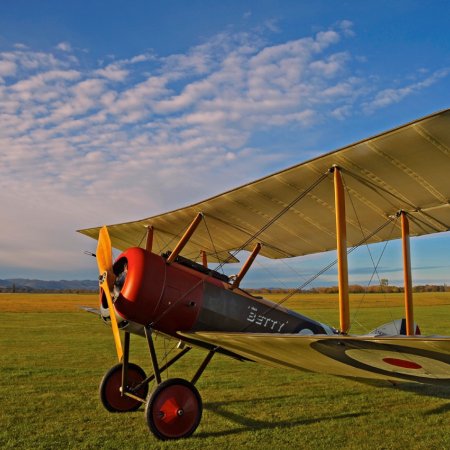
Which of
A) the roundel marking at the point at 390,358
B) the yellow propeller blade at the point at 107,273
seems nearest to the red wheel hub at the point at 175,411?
the yellow propeller blade at the point at 107,273

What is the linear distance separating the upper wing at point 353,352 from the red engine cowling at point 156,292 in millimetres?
281

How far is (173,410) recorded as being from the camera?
203 inches

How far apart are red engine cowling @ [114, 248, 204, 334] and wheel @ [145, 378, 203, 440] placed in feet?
2.52

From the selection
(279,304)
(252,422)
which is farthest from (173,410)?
(279,304)

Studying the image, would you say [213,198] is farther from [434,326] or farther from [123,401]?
[434,326]

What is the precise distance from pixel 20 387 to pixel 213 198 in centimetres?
461

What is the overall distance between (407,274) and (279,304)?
93.6 inches

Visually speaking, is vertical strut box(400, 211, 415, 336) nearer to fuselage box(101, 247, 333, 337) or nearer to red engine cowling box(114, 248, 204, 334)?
fuselage box(101, 247, 333, 337)

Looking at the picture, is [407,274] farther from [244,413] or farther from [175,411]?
[175,411]

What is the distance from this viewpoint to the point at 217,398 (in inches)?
283

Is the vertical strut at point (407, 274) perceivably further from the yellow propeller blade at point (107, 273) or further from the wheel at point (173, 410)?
the yellow propeller blade at point (107, 273)

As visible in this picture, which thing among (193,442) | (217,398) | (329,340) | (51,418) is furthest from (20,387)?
(329,340)

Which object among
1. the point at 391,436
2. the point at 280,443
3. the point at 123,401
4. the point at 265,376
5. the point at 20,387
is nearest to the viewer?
the point at 280,443

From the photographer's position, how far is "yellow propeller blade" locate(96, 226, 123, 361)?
5598 millimetres
